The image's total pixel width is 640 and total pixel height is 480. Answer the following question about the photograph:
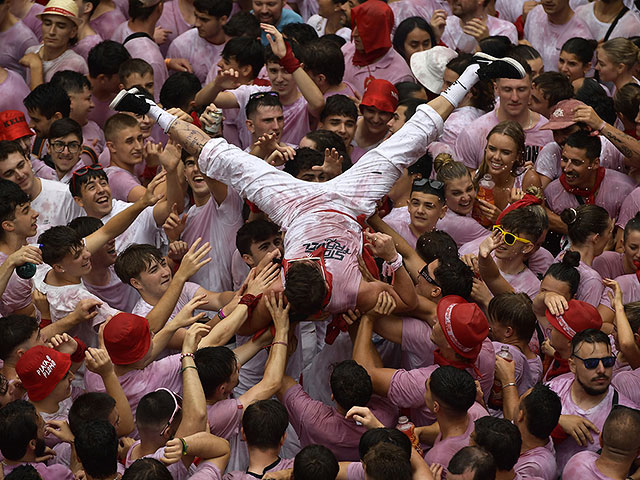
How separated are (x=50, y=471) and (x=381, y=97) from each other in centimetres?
367

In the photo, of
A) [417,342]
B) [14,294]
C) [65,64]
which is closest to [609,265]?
[417,342]

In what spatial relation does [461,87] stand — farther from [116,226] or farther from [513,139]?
[116,226]

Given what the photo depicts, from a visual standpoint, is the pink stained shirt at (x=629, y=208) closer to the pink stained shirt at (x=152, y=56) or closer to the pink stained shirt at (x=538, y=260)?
the pink stained shirt at (x=538, y=260)

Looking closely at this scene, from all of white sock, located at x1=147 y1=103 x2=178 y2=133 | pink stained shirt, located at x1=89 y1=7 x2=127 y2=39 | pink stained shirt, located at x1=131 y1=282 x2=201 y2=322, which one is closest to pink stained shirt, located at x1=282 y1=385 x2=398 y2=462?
pink stained shirt, located at x1=131 y1=282 x2=201 y2=322

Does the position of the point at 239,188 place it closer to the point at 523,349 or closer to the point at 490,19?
the point at 523,349

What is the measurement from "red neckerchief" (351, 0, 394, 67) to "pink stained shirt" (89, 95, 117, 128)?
2.16m

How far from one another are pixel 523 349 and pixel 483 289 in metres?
0.42

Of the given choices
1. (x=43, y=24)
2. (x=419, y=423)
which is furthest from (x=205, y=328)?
(x=43, y=24)

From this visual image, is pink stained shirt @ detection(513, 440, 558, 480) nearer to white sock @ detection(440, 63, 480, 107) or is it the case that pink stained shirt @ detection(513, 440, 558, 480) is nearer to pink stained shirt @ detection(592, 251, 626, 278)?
pink stained shirt @ detection(592, 251, 626, 278)

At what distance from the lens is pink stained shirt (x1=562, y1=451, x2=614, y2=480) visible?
180 inches

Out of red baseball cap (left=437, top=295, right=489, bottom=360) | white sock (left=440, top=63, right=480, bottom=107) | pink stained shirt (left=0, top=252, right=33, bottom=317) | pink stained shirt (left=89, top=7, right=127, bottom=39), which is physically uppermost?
white sock (left=440, top=63, right=480, bottom=107)

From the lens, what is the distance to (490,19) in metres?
8.81

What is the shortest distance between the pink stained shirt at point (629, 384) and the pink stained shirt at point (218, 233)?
2.60 meters

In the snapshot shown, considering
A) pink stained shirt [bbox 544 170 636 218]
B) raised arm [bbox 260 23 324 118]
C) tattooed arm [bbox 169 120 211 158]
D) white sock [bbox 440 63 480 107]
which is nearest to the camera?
tattooed arm [bbox 169 120 211 158]
